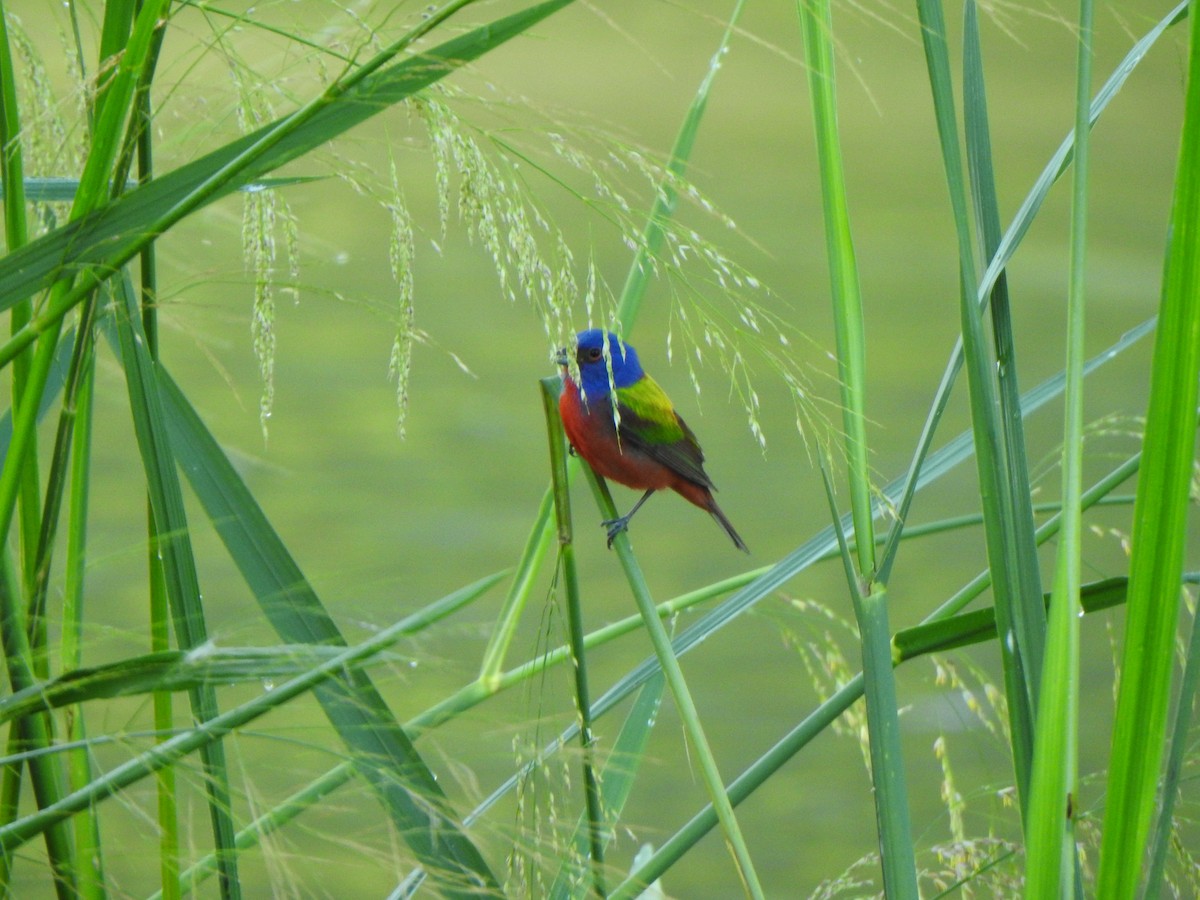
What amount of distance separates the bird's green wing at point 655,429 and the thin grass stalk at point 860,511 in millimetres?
923

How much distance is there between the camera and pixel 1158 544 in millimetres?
407

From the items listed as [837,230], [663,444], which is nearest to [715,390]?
[663,444]

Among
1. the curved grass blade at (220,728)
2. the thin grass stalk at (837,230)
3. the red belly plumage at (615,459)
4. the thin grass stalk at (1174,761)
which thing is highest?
the thin grass stalk at (837,230)

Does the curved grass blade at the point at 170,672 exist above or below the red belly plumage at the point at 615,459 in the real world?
below

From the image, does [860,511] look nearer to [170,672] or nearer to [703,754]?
[703,754]

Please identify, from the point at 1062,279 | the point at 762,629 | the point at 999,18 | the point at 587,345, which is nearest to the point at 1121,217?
the point at 1062,279

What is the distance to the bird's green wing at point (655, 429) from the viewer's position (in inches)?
59.4

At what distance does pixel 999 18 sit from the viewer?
49 cm

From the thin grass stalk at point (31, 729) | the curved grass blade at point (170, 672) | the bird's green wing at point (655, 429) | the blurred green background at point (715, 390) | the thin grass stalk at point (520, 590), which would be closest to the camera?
the curved grass blade at point (170, 672)

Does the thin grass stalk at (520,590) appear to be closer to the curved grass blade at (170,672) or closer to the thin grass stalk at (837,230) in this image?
the thin grass stalk at (837,230)

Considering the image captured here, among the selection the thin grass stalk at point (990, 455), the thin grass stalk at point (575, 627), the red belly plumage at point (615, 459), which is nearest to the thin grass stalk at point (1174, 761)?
the thin grass stalk at point (990, 455)

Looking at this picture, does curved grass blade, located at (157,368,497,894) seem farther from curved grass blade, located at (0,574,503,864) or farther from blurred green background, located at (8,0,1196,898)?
blurred green background, located at (8,0,1196,898)

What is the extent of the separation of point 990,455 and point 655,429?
1044 millimetres

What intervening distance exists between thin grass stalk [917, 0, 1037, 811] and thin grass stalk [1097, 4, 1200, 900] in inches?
2.7
